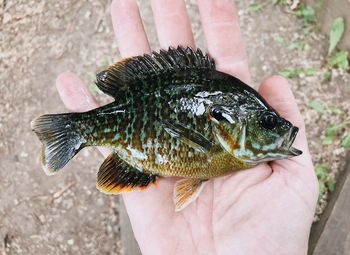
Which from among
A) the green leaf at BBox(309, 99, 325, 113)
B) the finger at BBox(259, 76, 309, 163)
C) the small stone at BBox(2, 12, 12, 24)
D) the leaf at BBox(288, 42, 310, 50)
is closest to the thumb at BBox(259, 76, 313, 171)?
the finger at BBox(259, 76, 309, 163)

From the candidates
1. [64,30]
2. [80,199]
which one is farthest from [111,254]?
[64,30]

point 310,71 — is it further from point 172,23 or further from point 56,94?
point 56,94

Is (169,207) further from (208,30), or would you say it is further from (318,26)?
(318,26)

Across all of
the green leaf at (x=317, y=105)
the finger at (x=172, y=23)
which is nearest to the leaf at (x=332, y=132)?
the green leaf at (x=317, y=105)

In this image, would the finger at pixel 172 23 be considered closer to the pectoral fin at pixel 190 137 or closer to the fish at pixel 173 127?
the fish at pixel 173 127

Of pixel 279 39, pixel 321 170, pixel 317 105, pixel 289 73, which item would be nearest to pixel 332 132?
pixel 317 105

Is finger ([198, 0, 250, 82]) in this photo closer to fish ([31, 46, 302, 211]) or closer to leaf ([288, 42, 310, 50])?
fish ([31, 46, 302, 211])
